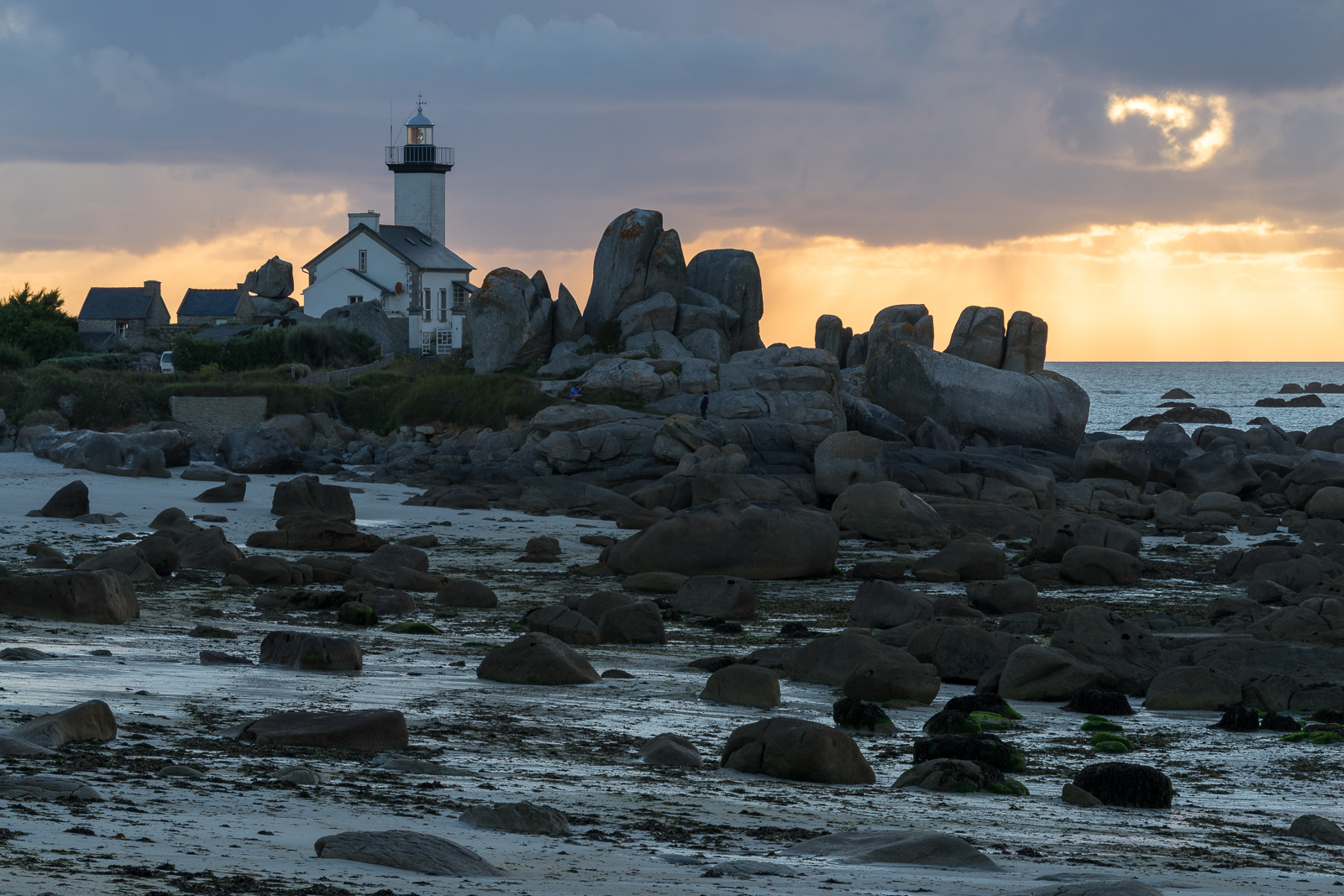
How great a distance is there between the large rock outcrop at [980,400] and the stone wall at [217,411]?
20.6 meters

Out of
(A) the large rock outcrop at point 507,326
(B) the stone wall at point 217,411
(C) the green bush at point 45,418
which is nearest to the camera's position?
(C) the green bush at point 45,418

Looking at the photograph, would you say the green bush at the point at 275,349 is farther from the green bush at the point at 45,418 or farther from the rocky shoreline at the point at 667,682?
the rocky shoreline at the point at 667,682

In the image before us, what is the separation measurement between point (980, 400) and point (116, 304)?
177ft

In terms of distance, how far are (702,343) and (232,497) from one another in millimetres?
24750

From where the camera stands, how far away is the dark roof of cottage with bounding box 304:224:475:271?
69.1 meters

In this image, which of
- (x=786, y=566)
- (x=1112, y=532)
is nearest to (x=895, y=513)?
(x=1112, y=532)

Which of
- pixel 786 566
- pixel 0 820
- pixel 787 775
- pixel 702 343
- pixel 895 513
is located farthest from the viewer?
pixel 702 343

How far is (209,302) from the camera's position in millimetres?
78000

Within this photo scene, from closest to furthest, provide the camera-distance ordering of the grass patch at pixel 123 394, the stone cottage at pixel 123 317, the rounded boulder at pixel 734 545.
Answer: the rounded boulder at pixel 734 545 < the grass patch at pixel 123 394 < the stone cottage at pixel 123 317

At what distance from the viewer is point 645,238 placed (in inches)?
1934

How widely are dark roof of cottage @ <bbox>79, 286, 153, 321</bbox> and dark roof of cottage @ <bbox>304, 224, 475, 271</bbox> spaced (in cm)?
1200

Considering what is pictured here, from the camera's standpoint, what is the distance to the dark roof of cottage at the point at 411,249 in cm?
6906

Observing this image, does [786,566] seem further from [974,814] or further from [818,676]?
[974,814]

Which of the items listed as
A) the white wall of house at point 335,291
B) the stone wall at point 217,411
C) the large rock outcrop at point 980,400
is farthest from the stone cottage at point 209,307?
the large rock outcrop at point 980,400
